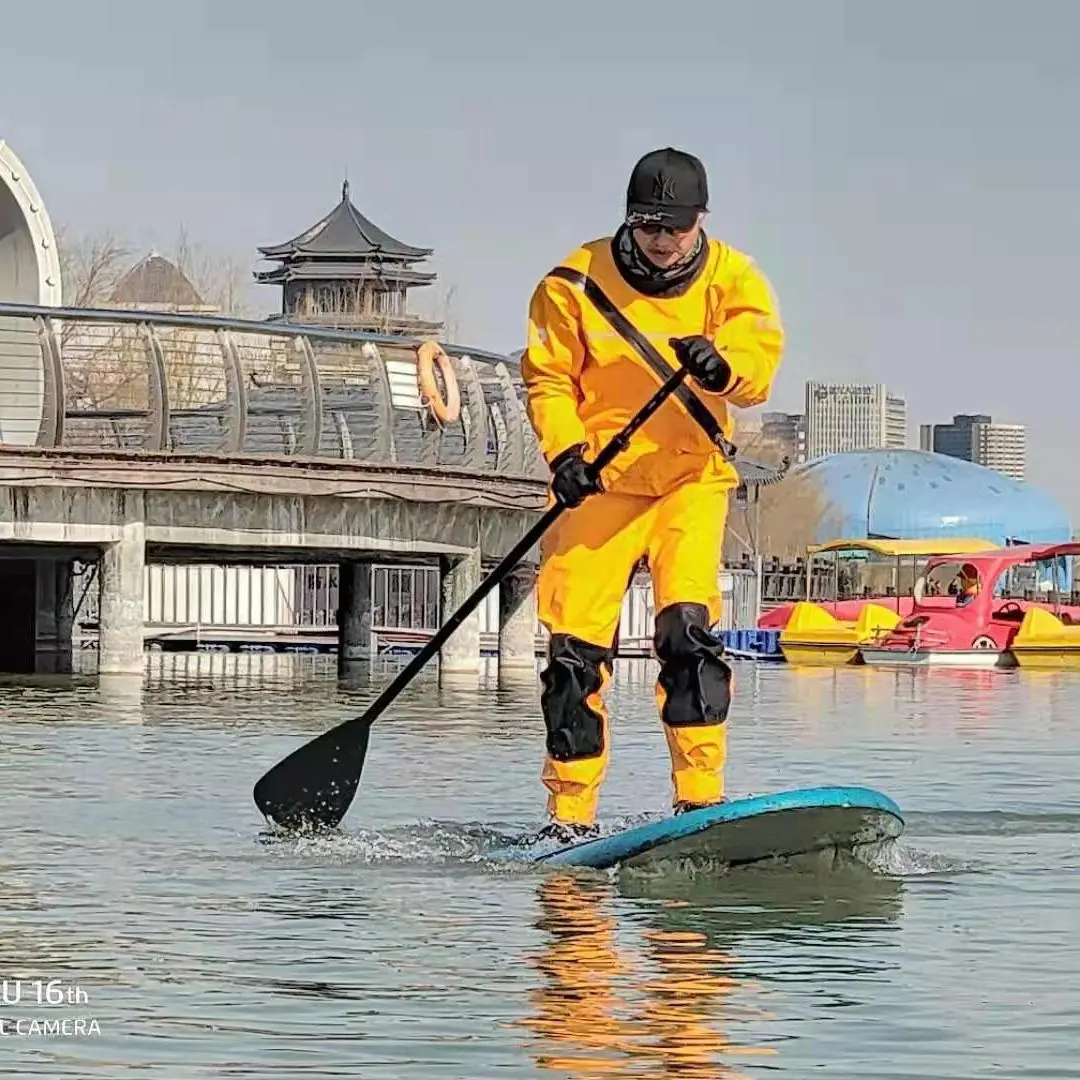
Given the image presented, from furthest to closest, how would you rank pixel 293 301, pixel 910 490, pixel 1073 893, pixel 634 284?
pixel 910 490 < pixel 293 301 < pixel 634 284 < pixel 1073 893

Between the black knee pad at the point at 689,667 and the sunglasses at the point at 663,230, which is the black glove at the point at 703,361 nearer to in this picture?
the sunglasses at the point at 663,230

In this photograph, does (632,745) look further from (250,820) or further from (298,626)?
(298,626)

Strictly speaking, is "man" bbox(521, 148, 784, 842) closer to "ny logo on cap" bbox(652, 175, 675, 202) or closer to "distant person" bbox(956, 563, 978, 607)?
"ny logo on cap" bbox(652, 175, 675, 202)

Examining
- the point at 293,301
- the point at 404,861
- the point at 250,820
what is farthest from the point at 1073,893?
the point at 293,301

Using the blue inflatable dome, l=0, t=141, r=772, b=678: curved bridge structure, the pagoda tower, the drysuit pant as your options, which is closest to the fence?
l=0, t=141, r=772, b=678: curved bridge structure

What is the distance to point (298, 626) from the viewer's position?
44.8 metres

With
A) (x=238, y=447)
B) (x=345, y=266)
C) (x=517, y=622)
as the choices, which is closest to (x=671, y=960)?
(x=238, y=447)

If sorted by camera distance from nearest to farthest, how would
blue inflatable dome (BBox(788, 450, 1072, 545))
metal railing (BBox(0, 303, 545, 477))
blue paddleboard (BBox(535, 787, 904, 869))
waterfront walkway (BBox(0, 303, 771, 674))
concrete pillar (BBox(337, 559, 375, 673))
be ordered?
blue paddleboard (BBox(535, 787, 904, 869)) < metal railing (BBox(0, 303, 545, 477)) < waterfront walkway (BBox(0, 303, 771, 674)) < concrete pillar (BBox(337, 559, 375, 673)) < blue inflatable dome (BBox(788, 450, 1072, 545))

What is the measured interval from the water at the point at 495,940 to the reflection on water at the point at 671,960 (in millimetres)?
13

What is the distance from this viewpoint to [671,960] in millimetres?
6359

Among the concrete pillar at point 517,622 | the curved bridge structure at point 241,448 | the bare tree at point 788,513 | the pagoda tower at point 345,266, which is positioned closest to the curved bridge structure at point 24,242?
the curved bridge structure at point 241,448

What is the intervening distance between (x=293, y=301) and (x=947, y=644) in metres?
65.0

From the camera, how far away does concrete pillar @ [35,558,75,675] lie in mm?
34906

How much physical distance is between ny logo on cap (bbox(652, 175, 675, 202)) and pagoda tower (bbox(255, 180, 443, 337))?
288 ft
